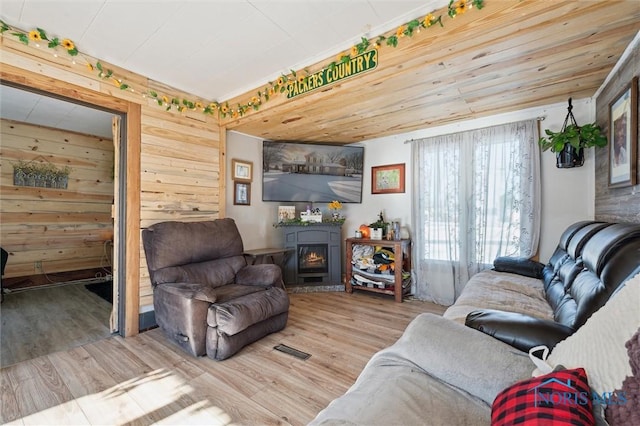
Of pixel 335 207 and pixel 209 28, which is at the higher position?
pixel 209 28

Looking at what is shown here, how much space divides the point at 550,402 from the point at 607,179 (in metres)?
2.57

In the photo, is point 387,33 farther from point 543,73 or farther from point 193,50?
point 193,50

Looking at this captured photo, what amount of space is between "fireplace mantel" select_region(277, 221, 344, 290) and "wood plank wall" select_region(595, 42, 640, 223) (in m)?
2.78

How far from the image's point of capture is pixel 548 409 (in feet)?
2.02

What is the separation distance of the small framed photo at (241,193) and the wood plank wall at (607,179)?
12.2ft

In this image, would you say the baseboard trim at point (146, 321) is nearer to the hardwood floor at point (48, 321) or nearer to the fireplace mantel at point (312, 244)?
the hardwood floor at point (48, 321)

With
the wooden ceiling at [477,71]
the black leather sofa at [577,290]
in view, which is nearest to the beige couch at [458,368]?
the black leather sofa at [577,290]

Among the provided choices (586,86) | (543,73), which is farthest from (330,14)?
(586,86)

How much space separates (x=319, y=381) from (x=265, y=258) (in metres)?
1.97

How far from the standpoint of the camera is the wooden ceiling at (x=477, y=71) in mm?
1604

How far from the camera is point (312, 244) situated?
4.07 m

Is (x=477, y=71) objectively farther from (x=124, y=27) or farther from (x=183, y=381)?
(x=183, y=381)

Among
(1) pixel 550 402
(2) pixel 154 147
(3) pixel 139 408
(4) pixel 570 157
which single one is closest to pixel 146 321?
(3) pixel 139 408

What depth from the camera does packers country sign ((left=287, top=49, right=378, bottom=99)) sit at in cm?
211
